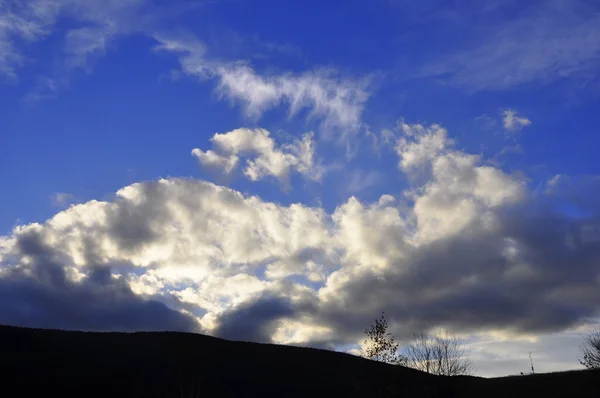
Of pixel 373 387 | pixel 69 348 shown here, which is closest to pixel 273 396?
pixel 373 387

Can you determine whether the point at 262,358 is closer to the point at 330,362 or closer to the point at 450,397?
the point at 330,362

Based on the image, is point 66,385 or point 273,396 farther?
point 273,396

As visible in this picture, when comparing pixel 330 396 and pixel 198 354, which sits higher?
pixel 198 354

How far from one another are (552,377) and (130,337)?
75.2 m

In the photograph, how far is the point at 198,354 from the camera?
110 metres

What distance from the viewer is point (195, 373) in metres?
102

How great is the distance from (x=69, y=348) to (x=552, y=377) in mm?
82309

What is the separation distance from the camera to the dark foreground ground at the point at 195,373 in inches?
3674

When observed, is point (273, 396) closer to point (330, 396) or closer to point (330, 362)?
point (330, 396)

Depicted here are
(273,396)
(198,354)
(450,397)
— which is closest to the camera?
(450,397)

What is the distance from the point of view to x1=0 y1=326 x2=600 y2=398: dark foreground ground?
93312mm

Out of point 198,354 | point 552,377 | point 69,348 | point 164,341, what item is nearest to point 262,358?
point 198,354

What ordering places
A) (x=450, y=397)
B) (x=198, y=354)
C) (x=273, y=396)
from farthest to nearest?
1. (x=198, y=354)
2. (x=273, y=396)
3. (x=450, y=397)

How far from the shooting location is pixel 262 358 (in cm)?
11150
